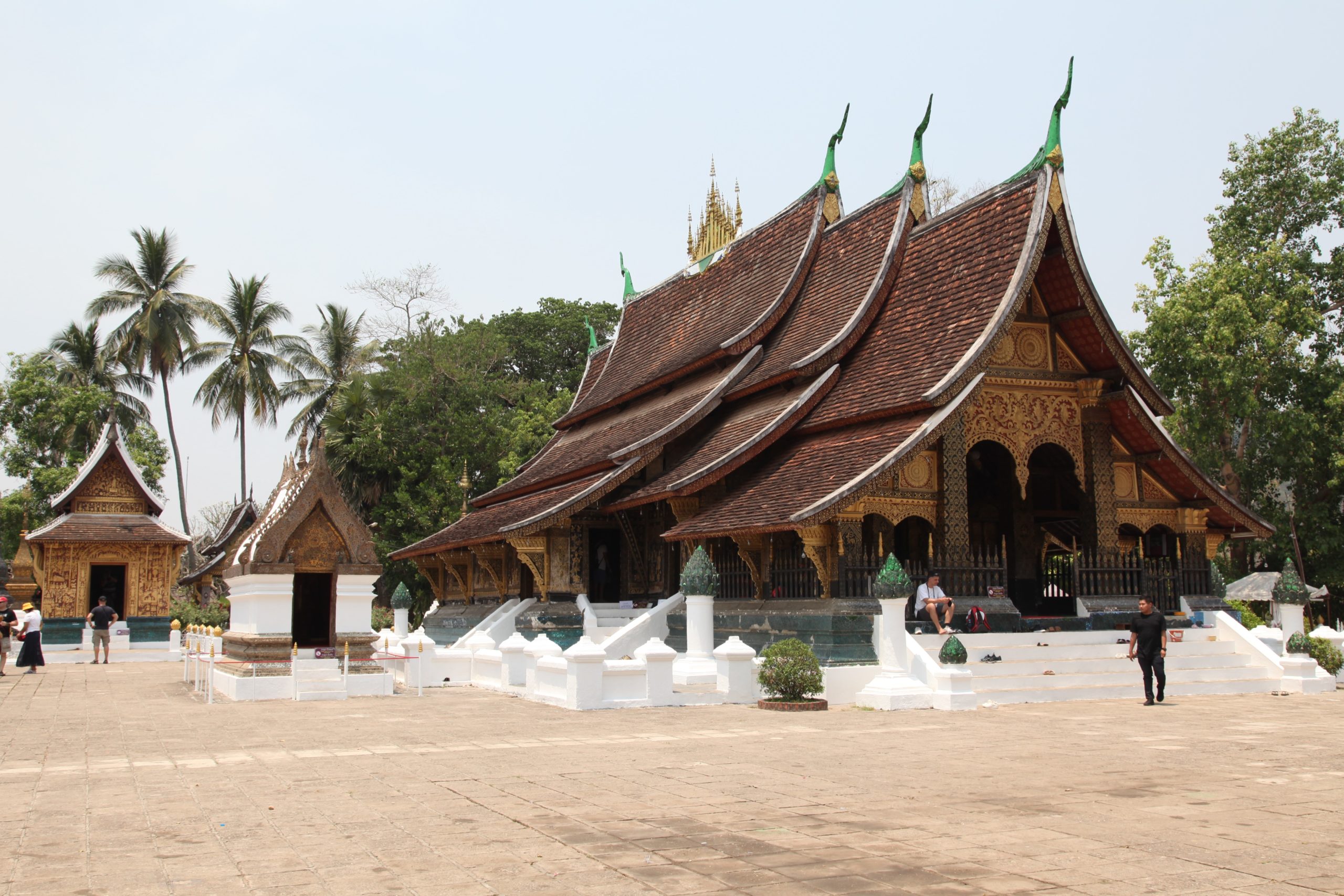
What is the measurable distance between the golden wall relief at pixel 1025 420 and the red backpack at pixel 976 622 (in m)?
2.02

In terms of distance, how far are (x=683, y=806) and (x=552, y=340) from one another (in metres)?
42.2

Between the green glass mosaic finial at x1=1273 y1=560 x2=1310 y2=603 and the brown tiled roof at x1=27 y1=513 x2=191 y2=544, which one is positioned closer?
the green glass mosaic finial at x1=1273 y1=560 x2=1310 y2=603

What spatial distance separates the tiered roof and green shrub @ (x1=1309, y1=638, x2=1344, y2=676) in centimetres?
235

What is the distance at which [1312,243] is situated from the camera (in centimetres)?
3047

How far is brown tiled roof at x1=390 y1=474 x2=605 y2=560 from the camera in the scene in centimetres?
1934

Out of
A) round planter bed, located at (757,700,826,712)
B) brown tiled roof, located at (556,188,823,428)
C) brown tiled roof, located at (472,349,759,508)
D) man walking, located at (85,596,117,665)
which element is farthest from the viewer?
man walking, located at (85,596,117,665)

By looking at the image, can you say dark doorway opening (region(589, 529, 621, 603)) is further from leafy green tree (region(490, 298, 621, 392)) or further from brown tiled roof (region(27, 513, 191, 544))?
leafy green tree (region(490, 298, 621, 392))

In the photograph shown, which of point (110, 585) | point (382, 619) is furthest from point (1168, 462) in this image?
point (110, 585)

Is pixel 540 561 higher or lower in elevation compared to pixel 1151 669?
higher

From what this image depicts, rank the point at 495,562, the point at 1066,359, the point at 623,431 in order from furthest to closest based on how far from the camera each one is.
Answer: the point at 495,562, the point at 623,431, the point at 1066,359

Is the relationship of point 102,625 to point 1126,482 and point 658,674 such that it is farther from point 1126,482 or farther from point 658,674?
point 1126,482

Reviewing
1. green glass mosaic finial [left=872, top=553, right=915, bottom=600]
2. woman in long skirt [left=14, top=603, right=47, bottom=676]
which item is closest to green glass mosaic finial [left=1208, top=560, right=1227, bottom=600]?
green glass mosaic finial [left=872, top=553, right=915, bottom=600]

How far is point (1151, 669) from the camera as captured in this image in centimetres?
1170

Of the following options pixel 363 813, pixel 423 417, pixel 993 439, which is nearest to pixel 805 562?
pixel 993 439
